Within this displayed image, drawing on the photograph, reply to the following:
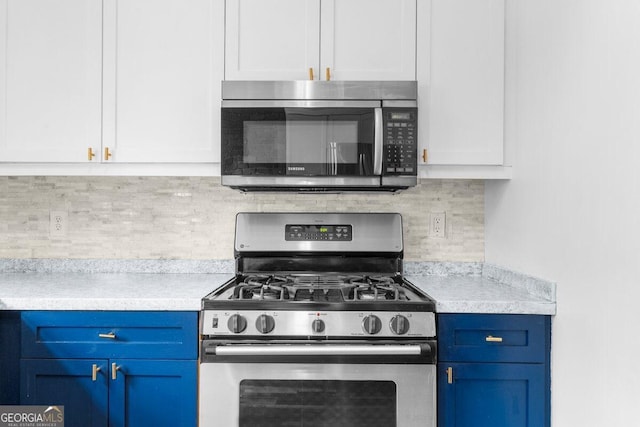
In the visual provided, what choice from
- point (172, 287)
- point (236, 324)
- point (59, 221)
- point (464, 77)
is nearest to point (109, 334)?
point (172, 287)

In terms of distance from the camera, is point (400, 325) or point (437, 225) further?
point (437, 225)

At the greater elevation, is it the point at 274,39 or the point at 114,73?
the point at 274,39

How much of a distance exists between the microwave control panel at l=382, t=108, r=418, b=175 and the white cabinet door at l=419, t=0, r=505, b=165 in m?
0.12

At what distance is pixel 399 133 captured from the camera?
1971 mm

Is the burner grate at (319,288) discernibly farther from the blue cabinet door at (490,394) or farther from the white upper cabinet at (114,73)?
the white upper cabinet at (114,73)

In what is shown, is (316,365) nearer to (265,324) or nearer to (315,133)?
(265,324)

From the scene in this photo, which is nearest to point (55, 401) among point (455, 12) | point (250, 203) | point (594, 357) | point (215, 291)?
point (215, 291)

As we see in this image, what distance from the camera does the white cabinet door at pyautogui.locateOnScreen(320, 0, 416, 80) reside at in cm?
205

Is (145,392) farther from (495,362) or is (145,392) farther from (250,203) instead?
(495,362)

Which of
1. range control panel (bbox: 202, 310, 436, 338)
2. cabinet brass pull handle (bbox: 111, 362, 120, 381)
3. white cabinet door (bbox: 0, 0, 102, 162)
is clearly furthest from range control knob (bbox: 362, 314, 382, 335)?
white cabinet door (bbox: 0, 0, 102, 162)

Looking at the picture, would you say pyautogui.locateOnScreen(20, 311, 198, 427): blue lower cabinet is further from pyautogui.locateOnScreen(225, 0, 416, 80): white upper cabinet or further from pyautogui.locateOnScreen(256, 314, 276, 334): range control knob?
pyautogui.locateOnScreen(225, 0, 416, 80): white upper cabinet

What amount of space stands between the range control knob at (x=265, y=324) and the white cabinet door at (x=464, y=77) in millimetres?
921

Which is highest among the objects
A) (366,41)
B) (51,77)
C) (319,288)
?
(366,41)

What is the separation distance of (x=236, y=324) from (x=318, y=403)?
0.39 meters
